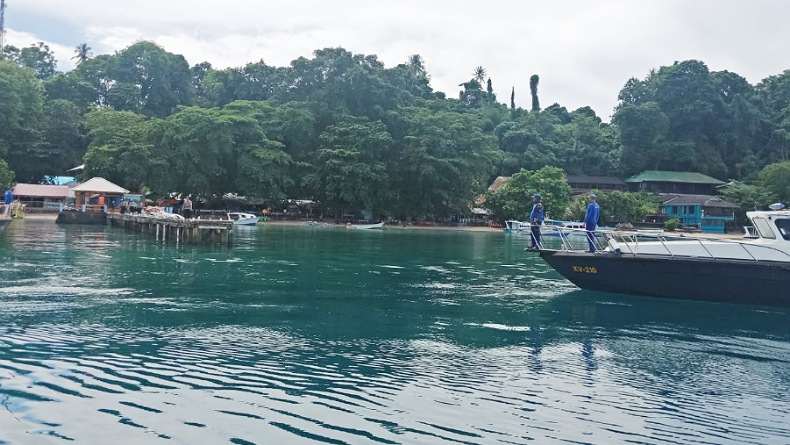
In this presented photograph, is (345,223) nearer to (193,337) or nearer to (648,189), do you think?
(648,189)

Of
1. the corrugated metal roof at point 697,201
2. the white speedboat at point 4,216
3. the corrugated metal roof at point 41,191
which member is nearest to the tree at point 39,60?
the corrugated metal roof at point 41,191

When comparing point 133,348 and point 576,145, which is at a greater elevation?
point 576,145

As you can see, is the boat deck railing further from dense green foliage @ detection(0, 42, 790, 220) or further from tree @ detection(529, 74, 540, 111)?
tree @ detection(529, 74, 540, 111)

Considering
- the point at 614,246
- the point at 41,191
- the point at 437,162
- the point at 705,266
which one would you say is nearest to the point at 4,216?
the point at 41,191

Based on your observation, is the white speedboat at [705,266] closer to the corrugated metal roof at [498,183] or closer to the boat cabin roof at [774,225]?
the boat cabin roof at [774,225]

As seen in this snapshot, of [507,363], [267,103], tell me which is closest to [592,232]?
[507,363]

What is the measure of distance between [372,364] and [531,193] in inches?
2320

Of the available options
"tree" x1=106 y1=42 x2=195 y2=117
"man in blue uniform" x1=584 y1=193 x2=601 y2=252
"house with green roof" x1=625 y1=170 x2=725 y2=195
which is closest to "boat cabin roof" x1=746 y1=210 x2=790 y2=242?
"man in blue uniform" x1=584 y1=193 x2=601 y2=252

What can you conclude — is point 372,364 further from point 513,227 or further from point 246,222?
point 513,227

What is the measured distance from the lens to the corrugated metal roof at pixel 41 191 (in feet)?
207

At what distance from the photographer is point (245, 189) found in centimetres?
6550

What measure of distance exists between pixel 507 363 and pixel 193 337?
5.77m

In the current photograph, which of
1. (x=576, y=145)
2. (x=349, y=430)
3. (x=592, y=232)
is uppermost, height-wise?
(x=576, y=145)

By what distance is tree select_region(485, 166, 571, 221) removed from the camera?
6900 cm
